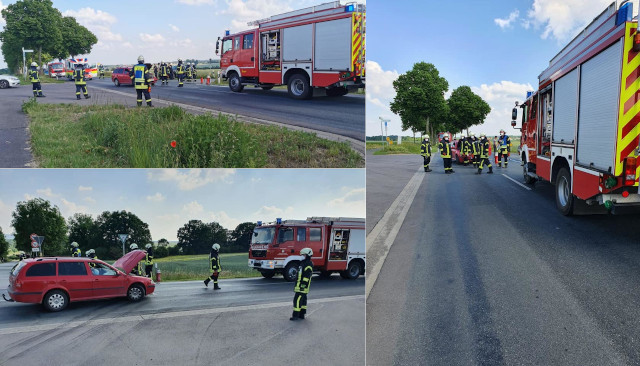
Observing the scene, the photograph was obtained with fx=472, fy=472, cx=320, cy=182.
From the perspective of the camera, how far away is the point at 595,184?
19.0ft

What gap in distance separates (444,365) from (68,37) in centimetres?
267

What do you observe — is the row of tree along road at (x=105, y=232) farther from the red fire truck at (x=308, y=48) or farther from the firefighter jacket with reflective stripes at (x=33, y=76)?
the red fire truck at (x=308, y=48)

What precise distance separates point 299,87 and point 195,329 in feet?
5.39

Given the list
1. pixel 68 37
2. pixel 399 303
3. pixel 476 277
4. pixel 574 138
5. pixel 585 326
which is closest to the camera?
pixel 68 37

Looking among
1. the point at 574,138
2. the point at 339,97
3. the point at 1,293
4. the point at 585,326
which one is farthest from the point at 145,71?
the point at 574,138

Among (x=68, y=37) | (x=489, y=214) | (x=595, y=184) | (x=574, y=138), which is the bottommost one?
(x=489, y=214)

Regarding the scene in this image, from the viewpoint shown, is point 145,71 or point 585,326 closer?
point 145,71

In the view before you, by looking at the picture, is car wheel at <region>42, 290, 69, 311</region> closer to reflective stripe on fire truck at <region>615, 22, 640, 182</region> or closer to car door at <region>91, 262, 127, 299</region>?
car door at <region>91, 262, 127, 299</region>

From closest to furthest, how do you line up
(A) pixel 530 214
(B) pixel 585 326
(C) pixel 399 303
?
(B) pixel 585 326
(C) pixel 399 303
(A) pixel 530 214

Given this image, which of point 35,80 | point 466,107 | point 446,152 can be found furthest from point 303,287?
point 446,152

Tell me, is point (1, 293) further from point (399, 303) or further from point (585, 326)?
point (585, 326)

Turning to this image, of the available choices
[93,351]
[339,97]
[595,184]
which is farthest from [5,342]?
[595,184]

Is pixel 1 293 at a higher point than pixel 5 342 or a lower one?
higher

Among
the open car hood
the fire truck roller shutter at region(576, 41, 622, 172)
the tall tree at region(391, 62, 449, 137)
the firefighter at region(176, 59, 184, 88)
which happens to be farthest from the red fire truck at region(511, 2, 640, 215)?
the open car hood
